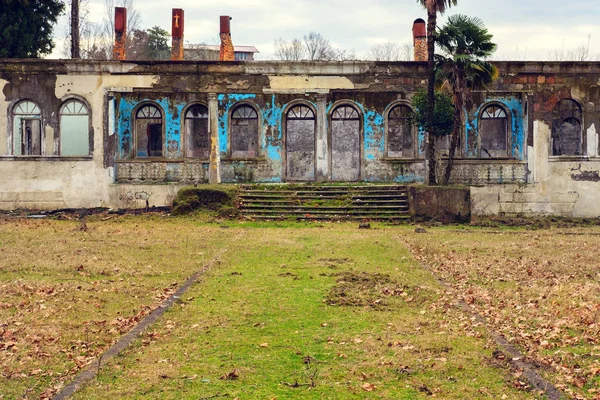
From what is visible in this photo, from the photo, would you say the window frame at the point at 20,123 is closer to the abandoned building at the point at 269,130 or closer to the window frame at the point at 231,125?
the abandoned building at the point at 269,130

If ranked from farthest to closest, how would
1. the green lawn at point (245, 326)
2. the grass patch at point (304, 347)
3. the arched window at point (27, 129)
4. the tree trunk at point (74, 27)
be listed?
the tree trunk at point (74, 27)
the arched window at point (27, 129)
the green lawn at point (245, 326)
the grass patch at point (304, 347)

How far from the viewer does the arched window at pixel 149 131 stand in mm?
26625

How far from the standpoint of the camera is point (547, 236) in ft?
60.8

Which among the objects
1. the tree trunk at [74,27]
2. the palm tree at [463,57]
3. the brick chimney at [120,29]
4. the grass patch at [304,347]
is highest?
the tree trunk at [74,27]

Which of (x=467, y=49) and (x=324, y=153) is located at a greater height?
(x=467, y=49)

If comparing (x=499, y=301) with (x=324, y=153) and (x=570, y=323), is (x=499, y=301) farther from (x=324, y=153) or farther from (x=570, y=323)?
(x=324, y=153)

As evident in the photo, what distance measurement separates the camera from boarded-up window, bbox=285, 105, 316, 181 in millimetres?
26641

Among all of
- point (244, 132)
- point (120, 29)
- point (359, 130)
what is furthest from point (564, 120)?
point (120, 29)

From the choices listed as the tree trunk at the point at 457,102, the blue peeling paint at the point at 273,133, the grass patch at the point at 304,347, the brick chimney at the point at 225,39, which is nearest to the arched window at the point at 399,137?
the tree trunk at the point at 457,102

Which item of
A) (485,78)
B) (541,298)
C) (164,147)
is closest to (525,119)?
(485,78)

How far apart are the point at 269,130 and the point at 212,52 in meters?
32.7

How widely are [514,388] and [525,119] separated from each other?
67.7 feet

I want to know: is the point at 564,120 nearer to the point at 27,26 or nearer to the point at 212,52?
the point at 27,26

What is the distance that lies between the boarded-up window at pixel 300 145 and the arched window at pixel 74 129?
703 cm
